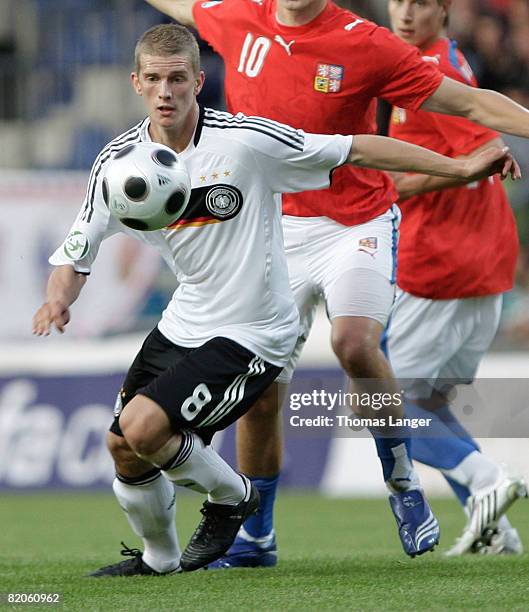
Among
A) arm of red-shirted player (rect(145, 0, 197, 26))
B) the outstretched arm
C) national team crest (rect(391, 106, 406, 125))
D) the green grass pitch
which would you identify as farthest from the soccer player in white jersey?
national team crest (rect(391, 106, 406, 125))

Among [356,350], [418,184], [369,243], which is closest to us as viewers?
[356,350]

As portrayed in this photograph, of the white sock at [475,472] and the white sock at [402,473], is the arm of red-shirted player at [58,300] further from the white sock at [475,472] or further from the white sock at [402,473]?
the white sock at [475,472]

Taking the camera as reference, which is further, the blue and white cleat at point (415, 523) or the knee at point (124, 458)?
the blue and white cleat at point (415, 523)

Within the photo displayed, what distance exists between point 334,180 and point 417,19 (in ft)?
4.38

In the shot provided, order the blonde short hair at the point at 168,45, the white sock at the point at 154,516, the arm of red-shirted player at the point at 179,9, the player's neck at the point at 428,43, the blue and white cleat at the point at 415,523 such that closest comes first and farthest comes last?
the blonde short hair at the point at 168,45 < the white sock at the point at 154,516 < the blue and white cleat at the point at 415,523 < the arm of red-shirted player at the point at 179,9 < the player's neck at the point at 428,43

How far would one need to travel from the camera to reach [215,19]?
6.70 metres

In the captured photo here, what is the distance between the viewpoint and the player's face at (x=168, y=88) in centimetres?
534

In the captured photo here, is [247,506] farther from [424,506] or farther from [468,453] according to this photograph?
[468,453]

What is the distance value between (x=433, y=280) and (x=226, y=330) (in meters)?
2.54

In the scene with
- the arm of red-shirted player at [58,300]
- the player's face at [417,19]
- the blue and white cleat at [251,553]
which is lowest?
the blue and white cleat at [251,553]

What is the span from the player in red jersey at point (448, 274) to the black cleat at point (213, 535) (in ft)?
7.06

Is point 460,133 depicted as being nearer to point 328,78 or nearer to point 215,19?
point 328,78

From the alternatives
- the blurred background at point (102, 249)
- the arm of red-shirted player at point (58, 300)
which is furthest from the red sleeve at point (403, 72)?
the blurred background at point (102, 249)

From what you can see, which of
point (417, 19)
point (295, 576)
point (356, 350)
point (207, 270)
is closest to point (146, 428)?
point (207, 270)
